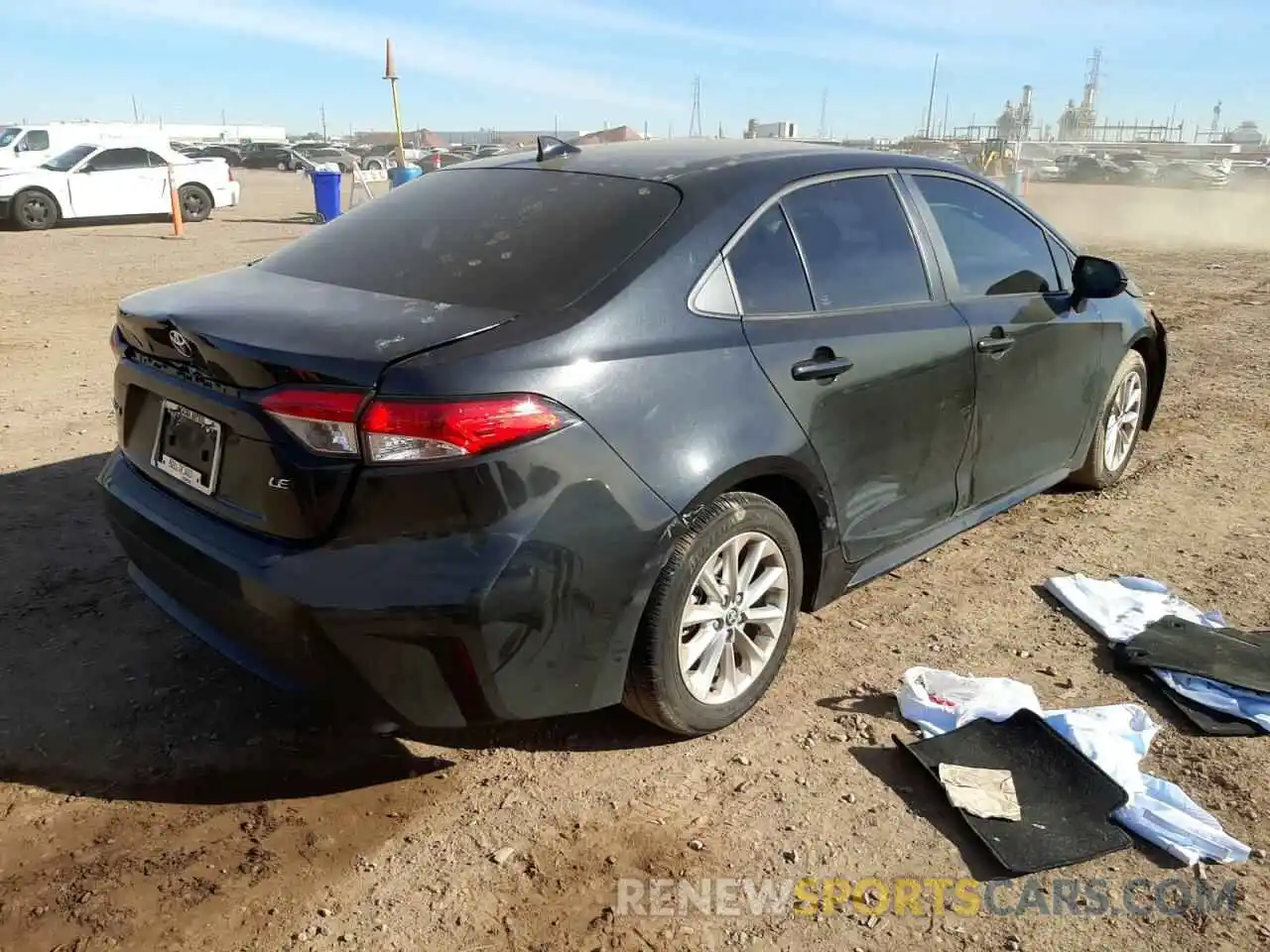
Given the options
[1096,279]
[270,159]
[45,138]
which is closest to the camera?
[1096,279]

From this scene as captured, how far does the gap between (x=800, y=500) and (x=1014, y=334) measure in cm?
140

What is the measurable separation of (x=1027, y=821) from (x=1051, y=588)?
1.61 metres

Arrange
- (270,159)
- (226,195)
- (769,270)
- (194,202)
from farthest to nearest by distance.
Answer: (270,159), (226,195), (194,202), (769,270)

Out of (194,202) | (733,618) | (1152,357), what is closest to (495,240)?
(733,618)

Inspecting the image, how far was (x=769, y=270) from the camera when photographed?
3.05m

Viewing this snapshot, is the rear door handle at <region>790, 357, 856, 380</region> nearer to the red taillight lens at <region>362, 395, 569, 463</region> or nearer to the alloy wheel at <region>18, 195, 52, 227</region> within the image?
the red taillight lens at <region>362, 395, 569, 463</region>

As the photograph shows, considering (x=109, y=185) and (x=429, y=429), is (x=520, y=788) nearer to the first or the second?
(x=429, y=429)

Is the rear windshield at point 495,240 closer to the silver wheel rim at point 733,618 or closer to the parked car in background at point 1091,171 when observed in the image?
the silver wheel rim at point 733,618

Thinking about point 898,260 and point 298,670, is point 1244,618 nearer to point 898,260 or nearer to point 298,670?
point 898,260

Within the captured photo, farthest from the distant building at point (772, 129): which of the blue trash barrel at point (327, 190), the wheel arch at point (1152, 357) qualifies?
the wheel arch at point (1152, 357)

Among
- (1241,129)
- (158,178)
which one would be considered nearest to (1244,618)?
(158,178)

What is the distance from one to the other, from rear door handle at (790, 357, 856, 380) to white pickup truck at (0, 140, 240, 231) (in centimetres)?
1854

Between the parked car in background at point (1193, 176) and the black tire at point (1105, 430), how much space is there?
43.1m

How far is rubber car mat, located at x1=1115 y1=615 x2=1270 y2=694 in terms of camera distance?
331 centimetres
